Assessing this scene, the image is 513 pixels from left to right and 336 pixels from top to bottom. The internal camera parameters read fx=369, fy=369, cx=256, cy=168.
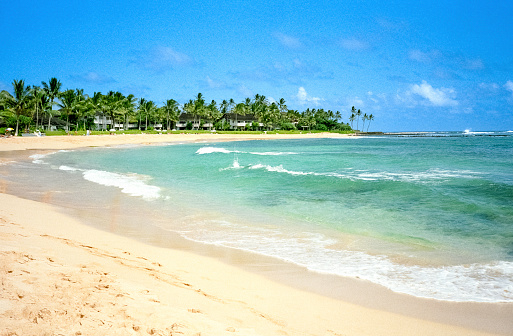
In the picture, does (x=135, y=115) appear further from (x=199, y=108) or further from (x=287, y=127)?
(x=287, y=127)

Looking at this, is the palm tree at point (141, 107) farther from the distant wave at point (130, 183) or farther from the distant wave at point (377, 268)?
the distant wave at point (377, 268)

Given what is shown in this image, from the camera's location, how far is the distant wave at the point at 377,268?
16.5 ft

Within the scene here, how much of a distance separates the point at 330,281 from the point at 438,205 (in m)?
7.13

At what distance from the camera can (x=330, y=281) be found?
5.29m

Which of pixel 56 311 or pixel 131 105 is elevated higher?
pixel 131 105

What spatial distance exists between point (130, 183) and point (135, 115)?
283ft

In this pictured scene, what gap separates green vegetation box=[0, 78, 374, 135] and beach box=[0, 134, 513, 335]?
178 feet

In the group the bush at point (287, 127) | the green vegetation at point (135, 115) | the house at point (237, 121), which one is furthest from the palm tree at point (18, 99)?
the bush at point (287, 127)

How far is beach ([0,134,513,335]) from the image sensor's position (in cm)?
313

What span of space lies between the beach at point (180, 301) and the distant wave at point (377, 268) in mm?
337

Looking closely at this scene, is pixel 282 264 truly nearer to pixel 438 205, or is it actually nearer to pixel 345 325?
pixel 345 325

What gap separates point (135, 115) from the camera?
315 feet

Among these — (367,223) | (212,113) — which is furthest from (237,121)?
(367,223)

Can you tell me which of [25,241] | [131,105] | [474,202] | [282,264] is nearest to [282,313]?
[282,264]
